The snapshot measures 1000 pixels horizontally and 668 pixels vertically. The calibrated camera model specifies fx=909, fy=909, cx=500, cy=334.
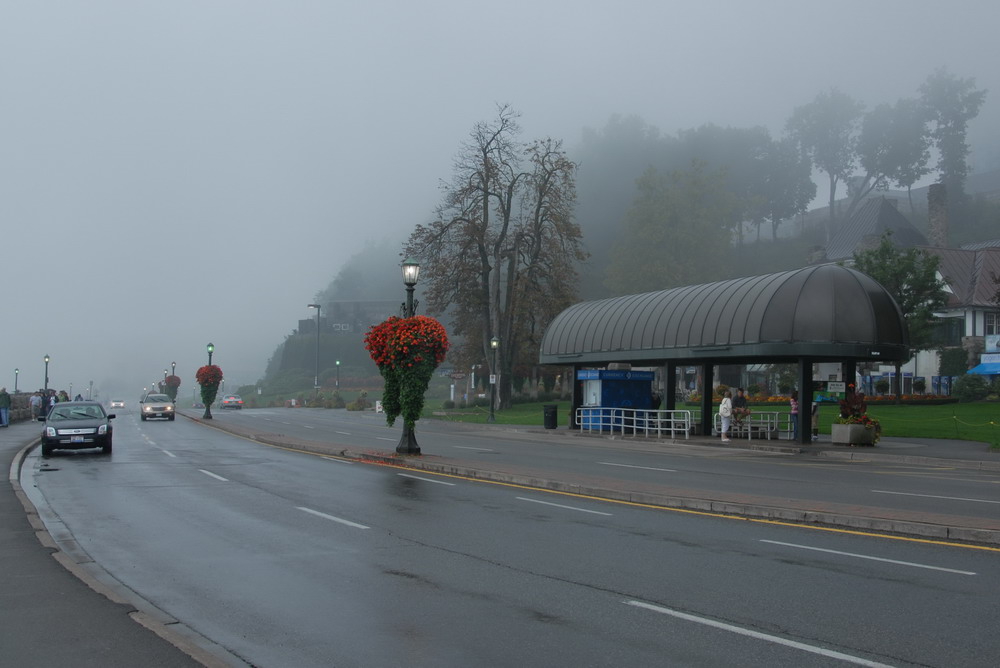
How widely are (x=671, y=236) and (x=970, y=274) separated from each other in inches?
1177

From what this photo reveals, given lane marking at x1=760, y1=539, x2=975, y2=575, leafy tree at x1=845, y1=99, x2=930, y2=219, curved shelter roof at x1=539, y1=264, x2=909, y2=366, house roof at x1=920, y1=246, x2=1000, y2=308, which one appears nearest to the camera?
lane marking at x1=760, y1=539, x2=975, y2=575

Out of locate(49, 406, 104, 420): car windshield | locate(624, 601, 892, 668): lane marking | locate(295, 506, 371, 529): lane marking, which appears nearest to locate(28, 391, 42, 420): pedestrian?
locate(49, 406, 104, 420): car windshield

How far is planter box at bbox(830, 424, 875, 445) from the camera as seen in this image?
2992 cm

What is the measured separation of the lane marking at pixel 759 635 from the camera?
611 centimetres

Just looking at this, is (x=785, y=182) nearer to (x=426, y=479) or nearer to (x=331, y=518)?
(x=426, y=479)

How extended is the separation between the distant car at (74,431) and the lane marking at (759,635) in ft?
72.2

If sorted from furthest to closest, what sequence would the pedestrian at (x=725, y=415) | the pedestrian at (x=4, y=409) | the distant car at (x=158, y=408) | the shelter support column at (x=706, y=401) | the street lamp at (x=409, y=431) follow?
the distant car at (x=158, y=408)
the pedestrian at (x=4, y=409)
the shelter support column at (x=706, y=401)
the pedestrian at (x=725, y=415)
the street lamp at (x=409, y=431)

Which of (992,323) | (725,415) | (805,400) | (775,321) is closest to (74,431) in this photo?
(725,415)

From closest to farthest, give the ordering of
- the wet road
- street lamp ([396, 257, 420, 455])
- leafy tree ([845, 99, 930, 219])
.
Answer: the wet road
street lamp ([396, 257, 420, 455])
leafy tree ([845, 99, 930, 219])

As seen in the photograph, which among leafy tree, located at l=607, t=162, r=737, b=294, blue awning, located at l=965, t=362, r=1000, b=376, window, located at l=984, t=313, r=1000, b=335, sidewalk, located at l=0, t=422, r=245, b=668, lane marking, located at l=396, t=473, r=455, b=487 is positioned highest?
leafy tree, located at l=607, t=162, r=737, b=294

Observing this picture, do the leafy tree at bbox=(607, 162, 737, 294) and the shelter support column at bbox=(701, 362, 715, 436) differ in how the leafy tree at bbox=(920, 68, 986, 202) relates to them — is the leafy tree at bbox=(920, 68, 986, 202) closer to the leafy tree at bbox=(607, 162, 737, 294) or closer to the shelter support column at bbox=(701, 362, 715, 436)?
the leafy tree at bbox=(607, 162, 737, 294)

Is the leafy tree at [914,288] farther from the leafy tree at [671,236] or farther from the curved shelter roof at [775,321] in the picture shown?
the leafy tree at [671,236]

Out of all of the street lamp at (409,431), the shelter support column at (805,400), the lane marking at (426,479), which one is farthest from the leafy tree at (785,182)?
the lane marking at (426,479)

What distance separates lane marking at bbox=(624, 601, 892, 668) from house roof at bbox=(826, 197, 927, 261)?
292 ft
